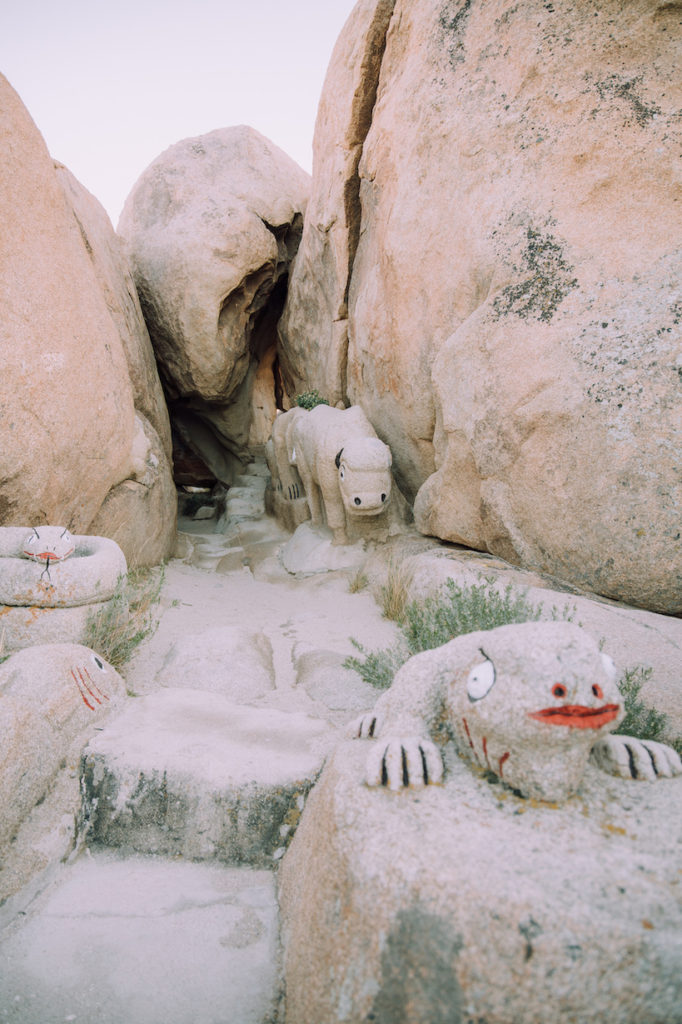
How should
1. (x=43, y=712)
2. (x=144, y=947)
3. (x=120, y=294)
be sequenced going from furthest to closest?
(x=120, y=294) < (x=43, y=712) < (x=144, y=947)

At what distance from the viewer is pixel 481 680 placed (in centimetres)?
159

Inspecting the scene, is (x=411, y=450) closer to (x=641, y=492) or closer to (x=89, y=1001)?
(x=641, y=492)

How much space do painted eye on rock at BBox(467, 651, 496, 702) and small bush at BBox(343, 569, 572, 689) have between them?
1.12 meters

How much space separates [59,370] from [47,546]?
5.58ft

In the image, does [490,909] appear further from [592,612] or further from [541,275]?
[541,275]

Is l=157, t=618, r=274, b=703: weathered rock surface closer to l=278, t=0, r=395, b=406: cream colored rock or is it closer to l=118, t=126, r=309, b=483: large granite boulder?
l=278, t=0, r=395, b=406: cream colored rock

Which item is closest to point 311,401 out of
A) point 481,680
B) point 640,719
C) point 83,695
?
point 83,695

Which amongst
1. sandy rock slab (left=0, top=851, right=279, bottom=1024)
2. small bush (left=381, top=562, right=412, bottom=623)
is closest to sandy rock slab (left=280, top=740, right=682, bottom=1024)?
sandy rock slab (left=0, top=851, right=279, bottom=1024)

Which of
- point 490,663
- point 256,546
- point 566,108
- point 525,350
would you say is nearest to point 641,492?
point 525,350

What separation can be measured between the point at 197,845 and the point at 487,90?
4790mm

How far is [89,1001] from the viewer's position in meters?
1.53

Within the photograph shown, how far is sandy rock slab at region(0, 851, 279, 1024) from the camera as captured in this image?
1.51m

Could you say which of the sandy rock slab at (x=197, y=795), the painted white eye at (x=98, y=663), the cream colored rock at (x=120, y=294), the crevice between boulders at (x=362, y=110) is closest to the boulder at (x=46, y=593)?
the painted white eye at (x=98, y=663)

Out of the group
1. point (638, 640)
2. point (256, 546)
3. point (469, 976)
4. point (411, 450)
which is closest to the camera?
point (469, 976)
